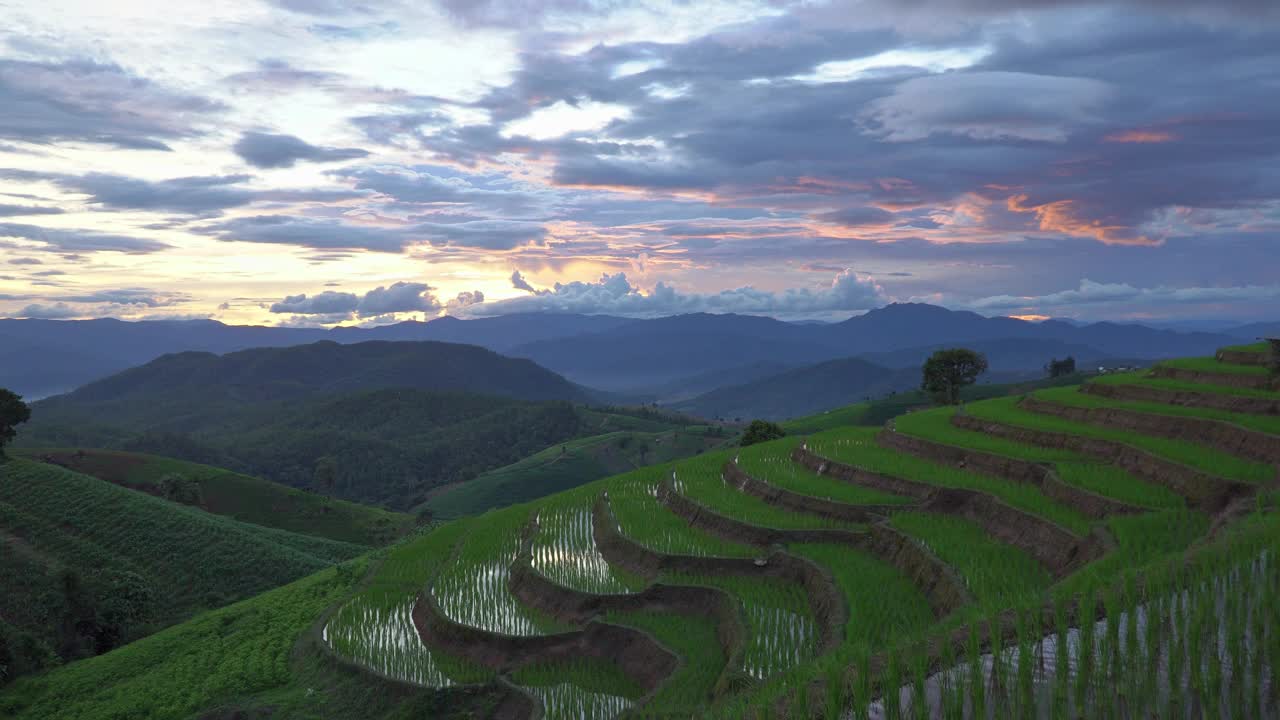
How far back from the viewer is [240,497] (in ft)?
256

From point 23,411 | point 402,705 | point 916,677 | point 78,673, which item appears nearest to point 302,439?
point 23,411

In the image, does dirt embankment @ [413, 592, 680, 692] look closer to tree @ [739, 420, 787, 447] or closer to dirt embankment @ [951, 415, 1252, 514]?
dirt embankment @ [951, 415, 1252, 514]

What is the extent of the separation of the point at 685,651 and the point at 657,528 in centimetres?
1011

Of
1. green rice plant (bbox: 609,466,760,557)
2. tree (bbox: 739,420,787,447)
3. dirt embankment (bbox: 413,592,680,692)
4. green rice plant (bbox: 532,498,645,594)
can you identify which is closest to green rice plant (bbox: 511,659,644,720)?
dirt embankment (bbox: 413,592,680,692)

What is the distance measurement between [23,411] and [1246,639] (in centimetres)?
8217

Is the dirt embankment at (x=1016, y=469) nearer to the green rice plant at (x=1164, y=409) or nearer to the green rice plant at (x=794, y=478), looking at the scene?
the green rice plant at (x=794, y=478)

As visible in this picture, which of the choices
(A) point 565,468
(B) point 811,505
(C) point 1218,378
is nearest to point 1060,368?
(A) point 565,468

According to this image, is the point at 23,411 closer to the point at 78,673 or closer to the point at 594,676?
the point at 78,673

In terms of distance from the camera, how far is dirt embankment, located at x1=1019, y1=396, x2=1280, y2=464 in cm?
1862

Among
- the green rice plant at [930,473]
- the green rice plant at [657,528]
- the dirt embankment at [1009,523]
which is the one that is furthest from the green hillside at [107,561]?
the dirt embankment at [1009,523]

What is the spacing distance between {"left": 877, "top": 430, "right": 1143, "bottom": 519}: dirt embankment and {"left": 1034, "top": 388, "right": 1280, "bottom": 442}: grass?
501 centimetres

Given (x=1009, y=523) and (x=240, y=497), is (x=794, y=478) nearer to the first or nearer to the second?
(x=1009, y=523)

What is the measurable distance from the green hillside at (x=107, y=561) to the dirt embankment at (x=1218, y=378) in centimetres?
4712

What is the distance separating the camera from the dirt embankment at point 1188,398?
22.2 m
